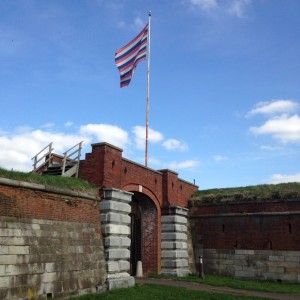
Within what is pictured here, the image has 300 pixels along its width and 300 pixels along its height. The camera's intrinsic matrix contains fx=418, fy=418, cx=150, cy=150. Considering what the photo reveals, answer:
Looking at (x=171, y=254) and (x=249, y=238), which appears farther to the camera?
(x=249, y=238)

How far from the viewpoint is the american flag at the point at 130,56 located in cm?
2209

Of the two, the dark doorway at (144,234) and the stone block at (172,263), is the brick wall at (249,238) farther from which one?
the dark doorway at (144,234)

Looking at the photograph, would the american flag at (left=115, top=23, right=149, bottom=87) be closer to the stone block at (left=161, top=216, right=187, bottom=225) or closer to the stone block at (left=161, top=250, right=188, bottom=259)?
the stone block at (left=161, top=216, right=187, bottom=225)

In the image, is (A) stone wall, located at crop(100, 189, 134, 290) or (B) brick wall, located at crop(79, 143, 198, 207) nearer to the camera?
(A) stone wall, located at crop(100, 189, 134, 290)

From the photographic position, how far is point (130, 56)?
886 inches

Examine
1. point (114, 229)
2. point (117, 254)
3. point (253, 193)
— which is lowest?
point (117, 254)

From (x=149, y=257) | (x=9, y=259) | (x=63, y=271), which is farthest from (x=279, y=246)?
(x=9, y=259)

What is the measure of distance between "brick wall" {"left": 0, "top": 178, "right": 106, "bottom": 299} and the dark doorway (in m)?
5.50

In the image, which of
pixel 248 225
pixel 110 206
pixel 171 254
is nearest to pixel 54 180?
pixel 110 206

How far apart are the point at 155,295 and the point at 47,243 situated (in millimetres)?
4101

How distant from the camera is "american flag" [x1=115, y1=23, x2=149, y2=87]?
22094 millimetres

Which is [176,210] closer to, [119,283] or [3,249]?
[119,283]

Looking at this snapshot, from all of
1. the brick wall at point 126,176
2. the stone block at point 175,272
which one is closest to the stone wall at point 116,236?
the brick wall at point 126,176

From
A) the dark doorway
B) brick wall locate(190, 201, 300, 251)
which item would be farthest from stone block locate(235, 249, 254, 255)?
the dark doorway
